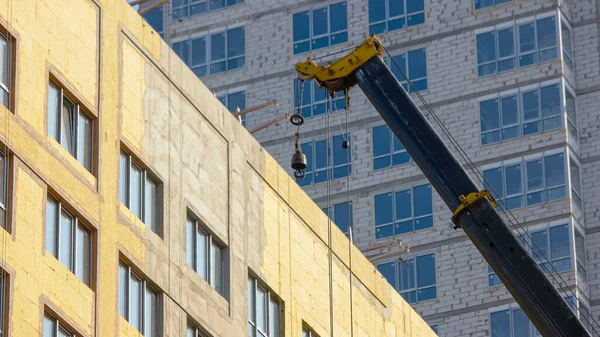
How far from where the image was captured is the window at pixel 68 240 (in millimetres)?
49094

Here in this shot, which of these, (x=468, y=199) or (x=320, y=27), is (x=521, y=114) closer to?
(x=320, y=27)

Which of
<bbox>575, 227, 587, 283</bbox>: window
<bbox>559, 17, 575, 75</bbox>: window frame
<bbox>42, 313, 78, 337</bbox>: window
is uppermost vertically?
<bbox>559, 17, 575, 75</bbox>: window frame

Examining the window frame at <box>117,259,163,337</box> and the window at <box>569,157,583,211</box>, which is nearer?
the window frame at <box>117,259,163,337</box>

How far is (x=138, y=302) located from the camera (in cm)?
5322

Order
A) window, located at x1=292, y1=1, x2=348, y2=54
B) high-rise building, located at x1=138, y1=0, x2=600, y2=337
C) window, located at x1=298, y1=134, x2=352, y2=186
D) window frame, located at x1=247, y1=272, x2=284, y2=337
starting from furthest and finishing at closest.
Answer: window, located at x1=292, y1=1, x2=348, y2=54 < window, located at x1=298, y1=134, x2=352, y2=186 < high-rise building, located at x1=138, y1=0, x2=600, y2=337 < window frame, located at x1=247, y1=272, x2=284, y2=337

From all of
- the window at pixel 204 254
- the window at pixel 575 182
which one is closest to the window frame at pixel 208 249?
the window at pixel 204 254

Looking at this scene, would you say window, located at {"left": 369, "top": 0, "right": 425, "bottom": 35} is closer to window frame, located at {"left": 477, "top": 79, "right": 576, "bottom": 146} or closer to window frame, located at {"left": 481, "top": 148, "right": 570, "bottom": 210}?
window frame, located at {"left": 477, "top": 79, "right": 576, "bottom": 146}

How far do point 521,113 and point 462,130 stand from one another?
303cm

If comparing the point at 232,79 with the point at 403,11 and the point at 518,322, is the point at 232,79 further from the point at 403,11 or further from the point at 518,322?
the point at 518,322

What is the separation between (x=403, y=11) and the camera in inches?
4099

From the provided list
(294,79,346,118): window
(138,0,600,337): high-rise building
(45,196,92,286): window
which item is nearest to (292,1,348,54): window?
(138,0,600,337): high-rise building

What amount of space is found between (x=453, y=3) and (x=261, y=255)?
44.8m

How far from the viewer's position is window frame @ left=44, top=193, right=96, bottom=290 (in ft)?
161

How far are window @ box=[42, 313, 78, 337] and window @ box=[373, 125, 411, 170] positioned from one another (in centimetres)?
5415
